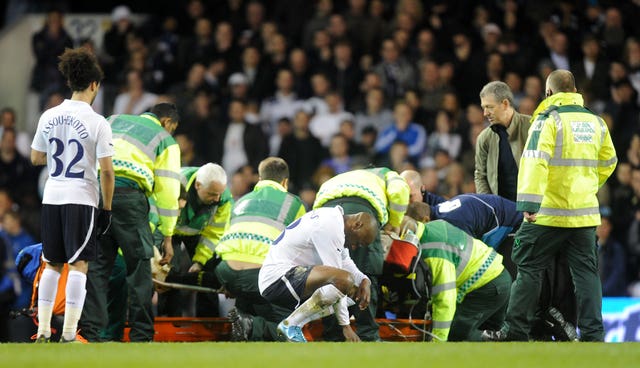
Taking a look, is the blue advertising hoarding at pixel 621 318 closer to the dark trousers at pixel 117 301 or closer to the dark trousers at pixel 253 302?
the dark trousers at pixel 253 302

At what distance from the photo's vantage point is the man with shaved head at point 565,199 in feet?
31.6

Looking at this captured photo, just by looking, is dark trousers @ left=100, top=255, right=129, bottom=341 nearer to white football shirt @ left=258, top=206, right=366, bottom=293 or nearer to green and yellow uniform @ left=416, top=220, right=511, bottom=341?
white football shirt @ left=258, top=206, right=366, bottom=293

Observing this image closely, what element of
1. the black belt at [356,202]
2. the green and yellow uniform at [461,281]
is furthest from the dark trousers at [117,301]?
the green and yellow uniform at [461,281]

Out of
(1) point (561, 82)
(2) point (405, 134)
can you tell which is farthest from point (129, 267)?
(2) point (405, 134)

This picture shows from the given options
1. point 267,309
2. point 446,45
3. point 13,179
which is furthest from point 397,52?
point 267,309

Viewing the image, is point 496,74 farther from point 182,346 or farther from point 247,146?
point 182,346

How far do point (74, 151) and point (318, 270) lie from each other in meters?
2.12

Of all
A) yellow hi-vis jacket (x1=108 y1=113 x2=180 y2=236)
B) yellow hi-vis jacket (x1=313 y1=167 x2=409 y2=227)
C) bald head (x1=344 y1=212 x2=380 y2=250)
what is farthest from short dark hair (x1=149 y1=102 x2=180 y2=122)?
bald head (x1=344 y1=212 x2=380 y2=250)

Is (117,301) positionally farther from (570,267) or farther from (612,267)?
(612,267)

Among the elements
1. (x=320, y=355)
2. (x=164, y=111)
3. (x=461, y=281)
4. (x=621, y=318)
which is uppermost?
(x=164, y=111)

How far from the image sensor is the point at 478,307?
11008 mm

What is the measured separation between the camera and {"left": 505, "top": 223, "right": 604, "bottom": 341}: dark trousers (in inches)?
380

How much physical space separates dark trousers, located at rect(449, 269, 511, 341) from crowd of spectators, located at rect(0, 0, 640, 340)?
402 centimetres

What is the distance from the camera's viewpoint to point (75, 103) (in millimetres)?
8766
